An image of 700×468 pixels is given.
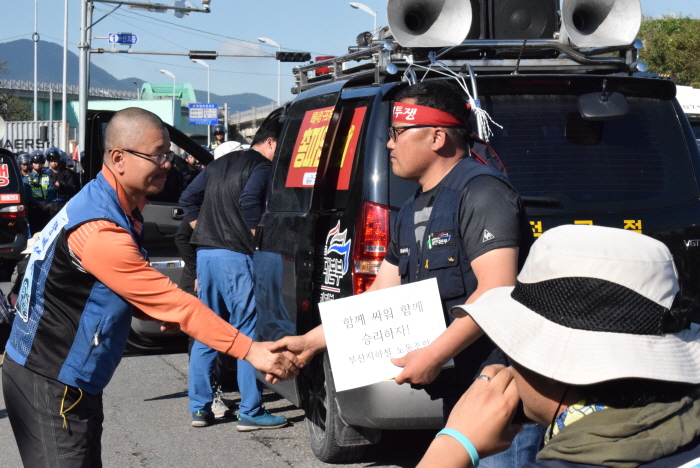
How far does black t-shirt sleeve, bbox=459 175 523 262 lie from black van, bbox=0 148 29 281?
41.1 ft

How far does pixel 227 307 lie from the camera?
6055 millimetres

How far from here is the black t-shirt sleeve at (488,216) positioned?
2932 mm

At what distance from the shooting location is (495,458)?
9.95ft

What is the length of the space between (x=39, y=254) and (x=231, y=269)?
9.12 feet

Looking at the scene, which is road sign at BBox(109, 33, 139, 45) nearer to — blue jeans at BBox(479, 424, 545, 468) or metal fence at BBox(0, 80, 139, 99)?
blue jeans at BBox(479, 424, 545, 468)

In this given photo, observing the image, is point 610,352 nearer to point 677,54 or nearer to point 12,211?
point 12,211

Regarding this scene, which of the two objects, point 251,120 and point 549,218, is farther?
point 251,120

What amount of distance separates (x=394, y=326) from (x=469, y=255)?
351 millimetres

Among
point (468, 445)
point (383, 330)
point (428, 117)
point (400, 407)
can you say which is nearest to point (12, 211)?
point (400, 407)

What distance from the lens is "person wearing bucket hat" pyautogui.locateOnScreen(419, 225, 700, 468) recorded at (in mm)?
1596

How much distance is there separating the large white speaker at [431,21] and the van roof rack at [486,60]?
75mm

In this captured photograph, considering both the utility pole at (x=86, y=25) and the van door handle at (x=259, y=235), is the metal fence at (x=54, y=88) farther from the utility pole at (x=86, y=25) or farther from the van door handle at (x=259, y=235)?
the van door handle at (x=259, y=235)

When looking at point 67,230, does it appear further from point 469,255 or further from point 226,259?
point 226,259

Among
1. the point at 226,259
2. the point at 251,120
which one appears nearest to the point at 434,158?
the point at 226,259
